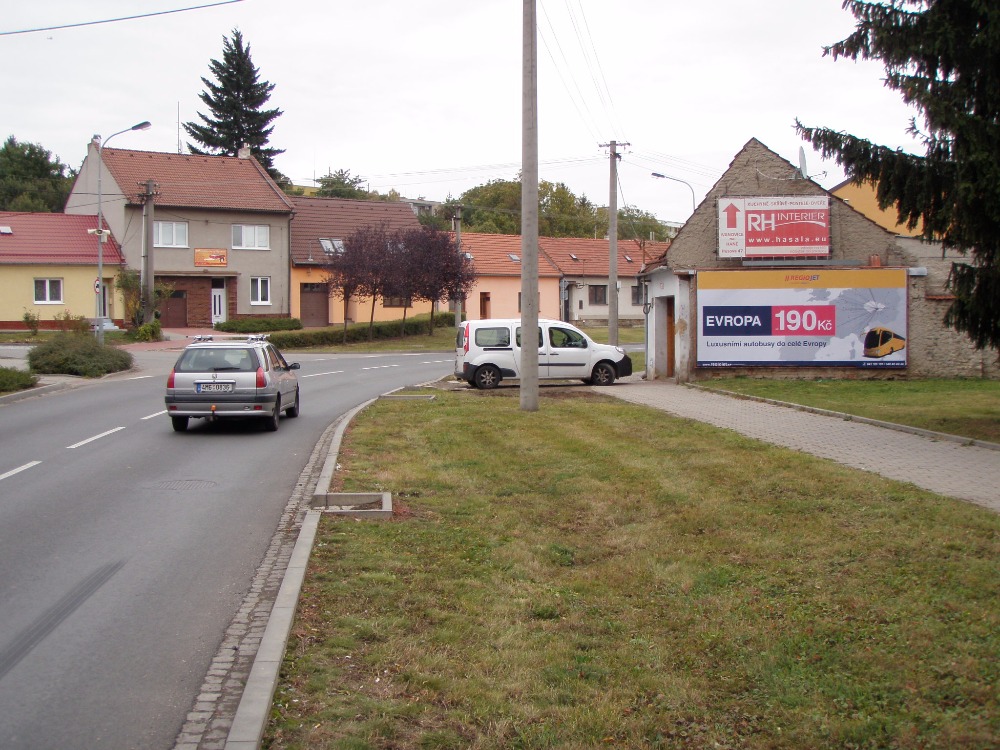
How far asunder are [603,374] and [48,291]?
116 ft

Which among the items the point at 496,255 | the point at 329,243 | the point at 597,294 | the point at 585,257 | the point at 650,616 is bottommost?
the point at 650,616

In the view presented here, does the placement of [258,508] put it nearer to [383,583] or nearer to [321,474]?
[321,474]

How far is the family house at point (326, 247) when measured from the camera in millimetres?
55344

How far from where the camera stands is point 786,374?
984 inches

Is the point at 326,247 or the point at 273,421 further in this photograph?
the point at 326,247

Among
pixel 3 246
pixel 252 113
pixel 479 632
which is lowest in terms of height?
pixel 479 632

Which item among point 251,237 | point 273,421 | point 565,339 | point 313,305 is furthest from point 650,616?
point 313,305

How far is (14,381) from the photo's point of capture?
23250 millimetres

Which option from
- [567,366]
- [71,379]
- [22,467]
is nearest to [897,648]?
[22,467]

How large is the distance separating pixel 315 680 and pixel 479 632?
1.18 m

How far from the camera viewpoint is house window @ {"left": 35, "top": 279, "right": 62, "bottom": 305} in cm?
4906

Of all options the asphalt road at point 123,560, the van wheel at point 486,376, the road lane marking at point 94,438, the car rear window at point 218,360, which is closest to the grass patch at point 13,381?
the asphalt road at point 123,560

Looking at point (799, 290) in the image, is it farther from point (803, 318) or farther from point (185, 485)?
point (185, 485)

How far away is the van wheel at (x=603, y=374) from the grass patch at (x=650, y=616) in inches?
557
